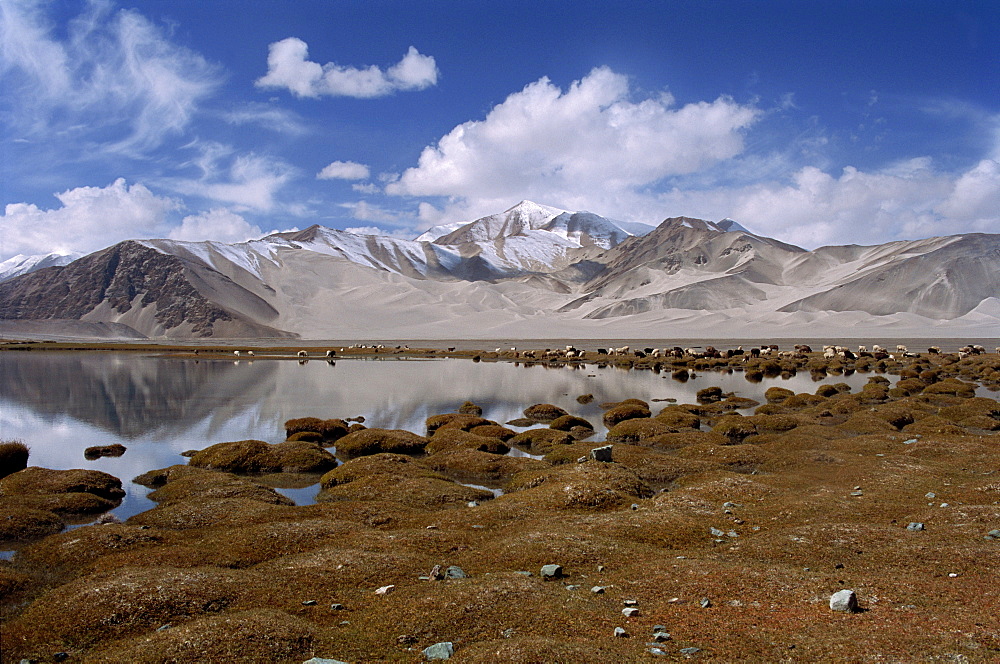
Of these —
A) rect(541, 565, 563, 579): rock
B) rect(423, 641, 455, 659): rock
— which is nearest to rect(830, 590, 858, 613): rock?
rect(541, 565, 563, 579): rock

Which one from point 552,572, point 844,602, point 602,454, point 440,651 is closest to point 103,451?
Result: point 602,454

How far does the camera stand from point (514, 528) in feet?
60.8

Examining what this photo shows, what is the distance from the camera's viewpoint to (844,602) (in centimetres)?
1060

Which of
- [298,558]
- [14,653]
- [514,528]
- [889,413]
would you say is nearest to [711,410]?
[889,413]

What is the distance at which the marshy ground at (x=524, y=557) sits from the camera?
10227mm

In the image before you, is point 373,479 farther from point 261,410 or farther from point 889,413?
point 889,413

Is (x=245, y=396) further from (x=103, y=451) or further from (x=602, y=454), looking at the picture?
(x=602, y=454)

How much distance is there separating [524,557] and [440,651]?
17.8ft

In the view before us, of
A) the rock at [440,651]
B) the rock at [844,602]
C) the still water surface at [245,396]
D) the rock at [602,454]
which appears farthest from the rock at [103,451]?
the rock at [844,602]

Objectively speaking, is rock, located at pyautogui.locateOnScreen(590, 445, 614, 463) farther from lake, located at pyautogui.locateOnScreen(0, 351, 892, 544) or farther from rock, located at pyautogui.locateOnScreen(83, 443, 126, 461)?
rock, located at pyautogui.locateOnScreen(83, 443, 126, 461)

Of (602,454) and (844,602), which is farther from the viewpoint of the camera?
(602,454)

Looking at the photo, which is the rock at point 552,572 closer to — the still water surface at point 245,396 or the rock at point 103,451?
the still water surface at point 245,396

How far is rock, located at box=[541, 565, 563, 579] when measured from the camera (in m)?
13.7

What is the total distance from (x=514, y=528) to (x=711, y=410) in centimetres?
3436
